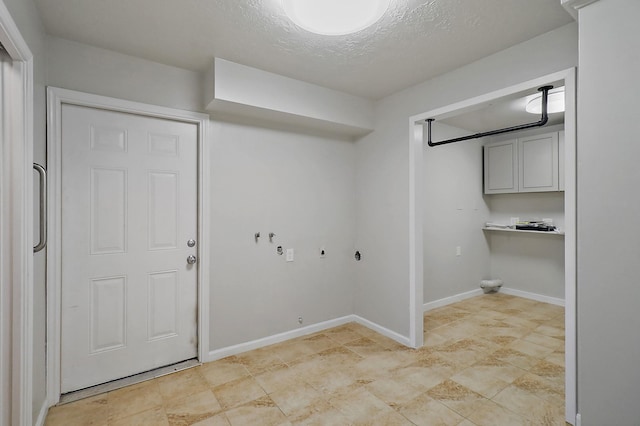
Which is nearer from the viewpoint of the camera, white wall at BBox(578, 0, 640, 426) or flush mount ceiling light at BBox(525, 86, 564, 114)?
white wall at BBox(578, 0, 640, 426)

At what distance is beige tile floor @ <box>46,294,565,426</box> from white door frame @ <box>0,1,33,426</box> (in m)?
0.62

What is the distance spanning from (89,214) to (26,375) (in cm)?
110

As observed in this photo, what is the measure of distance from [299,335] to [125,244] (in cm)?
184

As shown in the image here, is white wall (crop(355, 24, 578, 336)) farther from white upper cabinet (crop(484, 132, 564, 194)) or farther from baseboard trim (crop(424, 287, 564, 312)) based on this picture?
white upper cabinet (crop(484, 132, 564, 194))

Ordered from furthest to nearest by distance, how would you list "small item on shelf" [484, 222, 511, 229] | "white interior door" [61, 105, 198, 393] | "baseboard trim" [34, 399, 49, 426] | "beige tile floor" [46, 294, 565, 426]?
"small item on shelf" [484, 222, 511, 229]
"white interior door" [61, 105, 198, 393]
"beige tile floor" [46, 294, 565, 426]
"baseboard trim" [34, 399, 49, 426]

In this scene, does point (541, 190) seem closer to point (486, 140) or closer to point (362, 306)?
point (486, 140)

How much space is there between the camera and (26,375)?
1547 mm

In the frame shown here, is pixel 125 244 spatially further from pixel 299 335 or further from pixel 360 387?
pixel 360 387

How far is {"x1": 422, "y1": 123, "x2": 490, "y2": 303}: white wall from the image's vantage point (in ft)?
13.5

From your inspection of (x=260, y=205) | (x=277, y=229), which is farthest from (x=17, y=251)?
(x=277, y=229)

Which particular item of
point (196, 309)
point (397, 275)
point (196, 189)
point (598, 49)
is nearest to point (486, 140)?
point (397, 275)

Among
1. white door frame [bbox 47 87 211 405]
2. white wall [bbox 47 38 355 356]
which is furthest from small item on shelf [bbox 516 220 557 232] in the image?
white door frame [bbox 47 87 211 405]

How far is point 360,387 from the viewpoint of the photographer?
2305mm

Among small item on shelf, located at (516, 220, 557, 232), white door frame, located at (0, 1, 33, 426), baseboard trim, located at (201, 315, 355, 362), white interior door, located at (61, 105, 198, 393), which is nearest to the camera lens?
white door frame, located at (0, 1, 33, 426)
